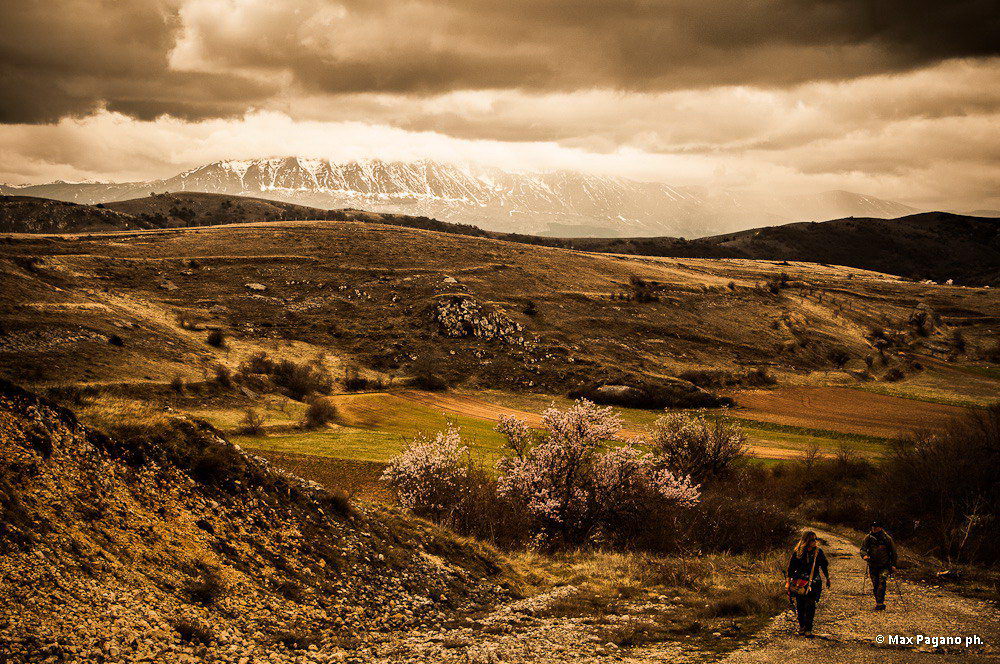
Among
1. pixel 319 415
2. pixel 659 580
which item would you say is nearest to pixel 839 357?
pixel 319 415

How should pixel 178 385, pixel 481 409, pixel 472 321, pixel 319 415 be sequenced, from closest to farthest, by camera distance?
1. pixel 178 385
2. pixel 319 415
3. pixel 481 409
4. pixel 472 321

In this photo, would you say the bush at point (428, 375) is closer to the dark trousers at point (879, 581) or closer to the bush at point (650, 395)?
the bush at point (650, 395)

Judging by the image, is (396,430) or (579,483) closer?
(579,483)

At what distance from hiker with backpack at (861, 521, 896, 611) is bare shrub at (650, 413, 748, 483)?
18310 millimetres

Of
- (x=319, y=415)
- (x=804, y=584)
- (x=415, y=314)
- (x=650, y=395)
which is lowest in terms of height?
(x=650, y=395)

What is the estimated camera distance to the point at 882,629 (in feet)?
53.2

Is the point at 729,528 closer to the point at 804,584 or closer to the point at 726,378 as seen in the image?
the point at 804,584

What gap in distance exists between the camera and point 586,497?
25.8 meters

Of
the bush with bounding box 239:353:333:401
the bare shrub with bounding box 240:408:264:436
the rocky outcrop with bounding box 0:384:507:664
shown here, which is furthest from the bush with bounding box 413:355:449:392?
the rocky outcrop with bounding box 0:384:507:664

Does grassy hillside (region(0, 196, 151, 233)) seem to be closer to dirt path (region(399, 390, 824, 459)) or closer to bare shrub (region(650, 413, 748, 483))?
dirt path (region(399, 390, 824, 459))

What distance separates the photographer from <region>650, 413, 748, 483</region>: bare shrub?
3647 centimetres

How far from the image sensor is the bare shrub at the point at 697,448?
36.5 m

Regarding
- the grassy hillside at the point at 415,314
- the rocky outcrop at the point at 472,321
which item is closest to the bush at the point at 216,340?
the grassy hillside at the point at 415,314

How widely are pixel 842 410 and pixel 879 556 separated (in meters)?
51.5
